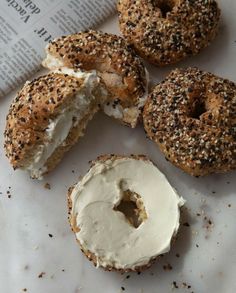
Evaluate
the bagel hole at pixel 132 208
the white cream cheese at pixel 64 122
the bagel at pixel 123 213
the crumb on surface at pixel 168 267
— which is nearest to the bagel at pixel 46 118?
the white cream cheese at pixel 64 122

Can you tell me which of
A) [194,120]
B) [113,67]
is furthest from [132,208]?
[113,67]

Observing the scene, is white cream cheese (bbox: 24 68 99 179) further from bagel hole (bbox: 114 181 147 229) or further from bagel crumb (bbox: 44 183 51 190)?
bagel hole (bbox: 114 181 147 229)

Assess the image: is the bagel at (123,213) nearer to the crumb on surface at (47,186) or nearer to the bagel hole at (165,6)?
the crumb on surface at (47,186)

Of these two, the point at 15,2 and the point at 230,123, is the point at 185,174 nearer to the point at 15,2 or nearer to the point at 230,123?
the point at 230,123

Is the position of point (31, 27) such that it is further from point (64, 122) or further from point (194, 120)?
point (194, 120)

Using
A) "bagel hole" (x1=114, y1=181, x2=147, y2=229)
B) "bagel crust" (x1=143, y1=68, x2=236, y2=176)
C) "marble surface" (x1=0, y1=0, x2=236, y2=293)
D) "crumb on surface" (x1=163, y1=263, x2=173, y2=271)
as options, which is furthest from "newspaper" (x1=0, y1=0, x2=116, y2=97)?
"crumb on surface" (x1=163, y1=263, x2=173, y2=271)

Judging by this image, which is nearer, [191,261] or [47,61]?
[191,261]

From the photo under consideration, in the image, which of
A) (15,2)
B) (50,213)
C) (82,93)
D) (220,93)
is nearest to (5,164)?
(50,213)
